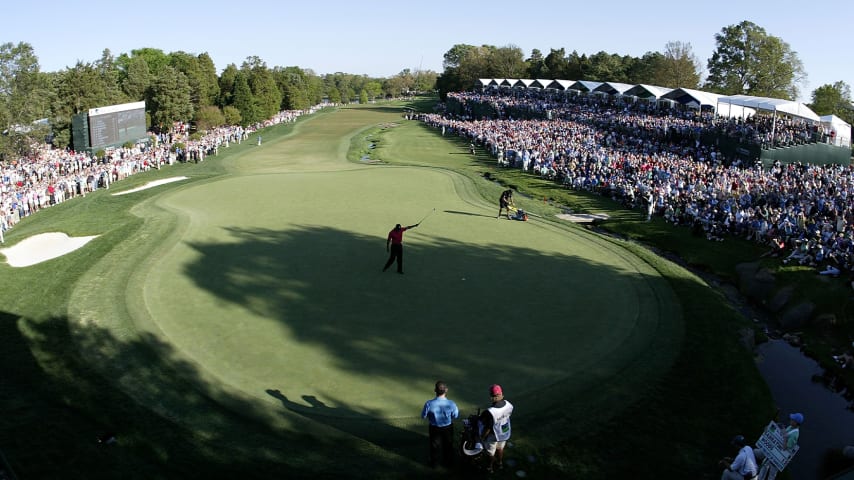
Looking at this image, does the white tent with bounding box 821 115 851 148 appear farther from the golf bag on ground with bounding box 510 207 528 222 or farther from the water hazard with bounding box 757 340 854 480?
the water hazard with bounding box 757 340 854 480

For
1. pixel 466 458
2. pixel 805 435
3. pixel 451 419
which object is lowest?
pixel 805 435

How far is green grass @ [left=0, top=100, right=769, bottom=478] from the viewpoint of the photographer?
10.8 m

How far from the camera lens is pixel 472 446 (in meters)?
10.2

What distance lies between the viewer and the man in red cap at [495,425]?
1002 centimetres

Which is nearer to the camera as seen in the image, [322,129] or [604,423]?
[604,423]

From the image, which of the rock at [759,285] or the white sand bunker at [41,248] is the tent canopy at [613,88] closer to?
the rock at [759,285]

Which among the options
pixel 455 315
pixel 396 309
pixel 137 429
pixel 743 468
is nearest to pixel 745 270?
pixel 455 315

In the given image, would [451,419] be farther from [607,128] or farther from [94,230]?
[607,128]

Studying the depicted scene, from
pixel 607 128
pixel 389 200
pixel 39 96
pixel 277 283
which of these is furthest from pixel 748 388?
pixel 39 96

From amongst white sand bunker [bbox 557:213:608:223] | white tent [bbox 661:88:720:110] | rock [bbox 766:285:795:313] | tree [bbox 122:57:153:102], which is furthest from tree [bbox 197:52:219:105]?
rock [bbox 766:285:795:313]

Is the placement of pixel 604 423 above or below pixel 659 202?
below

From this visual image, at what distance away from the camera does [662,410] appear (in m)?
12.5

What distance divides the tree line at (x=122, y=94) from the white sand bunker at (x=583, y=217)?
42.5m

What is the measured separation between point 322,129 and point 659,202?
202 ft
